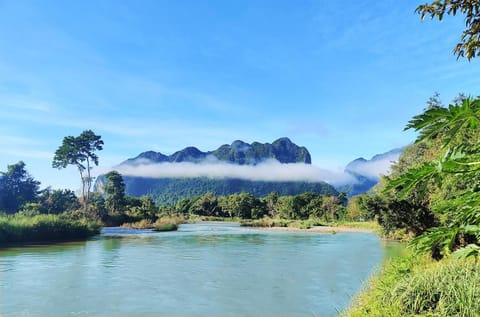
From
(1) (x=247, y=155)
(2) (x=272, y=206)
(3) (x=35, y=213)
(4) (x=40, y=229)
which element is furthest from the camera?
(1) (x=247, y=155)

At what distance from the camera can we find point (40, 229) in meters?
18.4

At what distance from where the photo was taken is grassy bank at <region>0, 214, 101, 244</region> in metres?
16.8

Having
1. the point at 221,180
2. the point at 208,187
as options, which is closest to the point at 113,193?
the point at 208,187

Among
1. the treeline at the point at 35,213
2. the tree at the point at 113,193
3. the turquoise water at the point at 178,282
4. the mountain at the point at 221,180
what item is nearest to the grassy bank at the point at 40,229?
the treeline at the point at 35,213

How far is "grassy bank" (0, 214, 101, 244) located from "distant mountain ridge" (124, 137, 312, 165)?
144699 millimetres

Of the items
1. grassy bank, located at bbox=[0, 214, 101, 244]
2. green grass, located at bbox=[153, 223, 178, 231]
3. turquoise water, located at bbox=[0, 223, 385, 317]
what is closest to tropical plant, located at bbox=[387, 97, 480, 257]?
turquoise water, located at bbox=[0, 223, 385, 317]

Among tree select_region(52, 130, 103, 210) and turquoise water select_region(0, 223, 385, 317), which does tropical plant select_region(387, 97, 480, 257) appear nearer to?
turquoise water select_region(0, 223, 385, 317)

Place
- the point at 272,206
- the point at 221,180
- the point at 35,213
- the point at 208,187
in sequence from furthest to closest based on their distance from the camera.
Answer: the point at 221,180 < the point at 208,187 < the point at 272,206 < the point at 35,213

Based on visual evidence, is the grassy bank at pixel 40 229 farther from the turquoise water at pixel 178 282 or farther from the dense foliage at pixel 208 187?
the dense foliage at pixel 208 187

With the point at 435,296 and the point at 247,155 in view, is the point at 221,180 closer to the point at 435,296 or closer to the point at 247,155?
the point at 247,155

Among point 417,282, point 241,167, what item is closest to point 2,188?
point 417,282

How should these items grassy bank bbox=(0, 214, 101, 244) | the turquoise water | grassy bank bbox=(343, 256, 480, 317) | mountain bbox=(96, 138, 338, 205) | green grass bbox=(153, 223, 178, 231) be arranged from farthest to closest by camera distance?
mountain bbox=(96, 138, 338, 205) < green grass bbox=(153, 223, 178, 231) < grassy bank bbox=(0, 214, 101, 244) < the turquoise water < grassy bank bbox=(343, 256, 480, 317)

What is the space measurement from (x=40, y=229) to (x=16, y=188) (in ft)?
53.0

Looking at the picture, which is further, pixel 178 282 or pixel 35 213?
pixel 35 213
